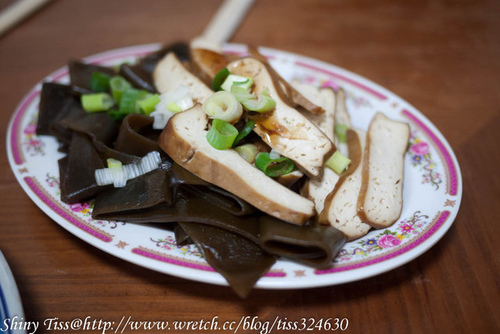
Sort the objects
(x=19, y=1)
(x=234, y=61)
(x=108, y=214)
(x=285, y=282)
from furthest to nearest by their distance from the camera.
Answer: (x=19, y=1) < (x=234, y=61) < (x=108, y=214) < (x=285, y=282)

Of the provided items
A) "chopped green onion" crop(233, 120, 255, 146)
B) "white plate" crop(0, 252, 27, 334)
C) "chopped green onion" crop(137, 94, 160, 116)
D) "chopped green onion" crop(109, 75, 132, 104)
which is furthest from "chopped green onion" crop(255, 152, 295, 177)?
"white plate" crop(0, 252, 27, 334)

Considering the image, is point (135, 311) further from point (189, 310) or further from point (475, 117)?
point (475, 117)

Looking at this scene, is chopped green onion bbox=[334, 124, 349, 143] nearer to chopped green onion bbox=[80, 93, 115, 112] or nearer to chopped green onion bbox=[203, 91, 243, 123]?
chopped green onion bbox=[203, 91, 243, 123]

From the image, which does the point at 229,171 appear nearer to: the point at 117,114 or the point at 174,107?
the point at 174,107

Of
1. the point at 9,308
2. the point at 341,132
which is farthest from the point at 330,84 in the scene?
the point at 9,308

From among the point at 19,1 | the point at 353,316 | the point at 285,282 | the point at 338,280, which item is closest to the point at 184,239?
the point at 285,282

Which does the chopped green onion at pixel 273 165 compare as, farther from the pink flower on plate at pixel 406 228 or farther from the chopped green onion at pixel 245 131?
the pink flower on plate at pixel 406 228
